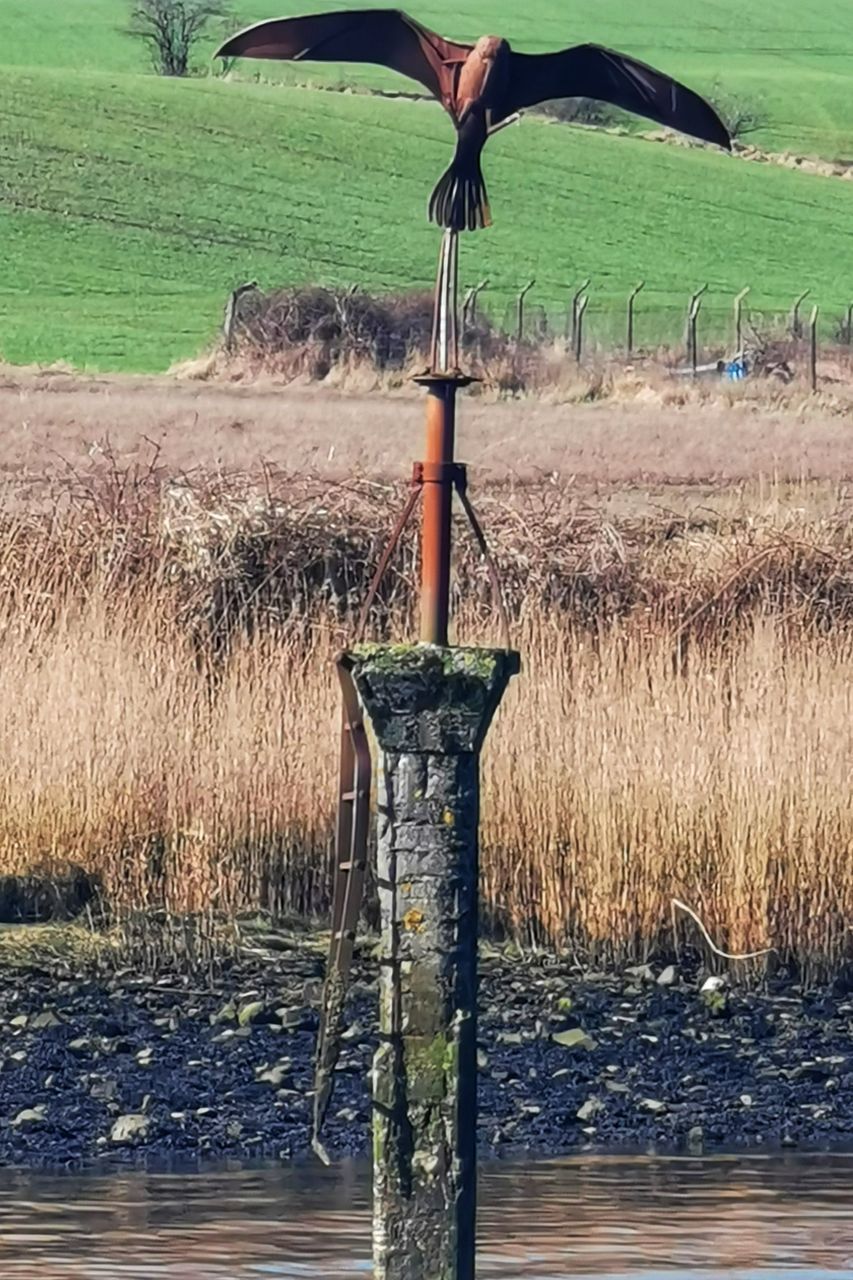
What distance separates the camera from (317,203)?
59.3m

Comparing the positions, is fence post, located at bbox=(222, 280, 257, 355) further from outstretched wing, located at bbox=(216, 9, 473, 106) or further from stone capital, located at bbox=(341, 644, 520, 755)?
stone capital, located at bbox=(341, 644, 520, 755)

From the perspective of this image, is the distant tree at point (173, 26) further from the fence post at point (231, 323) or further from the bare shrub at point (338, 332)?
the bare shrub at point (338, 332)

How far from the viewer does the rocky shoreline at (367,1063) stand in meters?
9.62

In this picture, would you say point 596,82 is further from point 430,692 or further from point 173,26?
point 173,26

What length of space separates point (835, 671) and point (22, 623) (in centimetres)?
348

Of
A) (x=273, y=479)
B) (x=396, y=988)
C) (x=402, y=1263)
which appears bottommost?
(x=402, y=1263)

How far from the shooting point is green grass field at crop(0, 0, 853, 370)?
51906 millimetres

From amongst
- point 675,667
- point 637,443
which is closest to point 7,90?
point 637,443

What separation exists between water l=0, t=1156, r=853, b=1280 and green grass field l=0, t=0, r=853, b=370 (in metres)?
35.4

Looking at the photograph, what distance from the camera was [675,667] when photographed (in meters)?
13.8

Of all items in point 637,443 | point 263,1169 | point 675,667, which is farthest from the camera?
point 637,443


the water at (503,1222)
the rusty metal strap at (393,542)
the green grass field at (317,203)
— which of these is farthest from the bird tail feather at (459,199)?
the green grass field at (317,203)

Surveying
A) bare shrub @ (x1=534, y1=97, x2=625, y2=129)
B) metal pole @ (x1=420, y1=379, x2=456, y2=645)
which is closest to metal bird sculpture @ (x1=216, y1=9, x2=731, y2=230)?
metal pole @ (x1=420, y1=379, x2=456, y2=645)

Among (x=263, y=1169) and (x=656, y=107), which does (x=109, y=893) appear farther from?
(x=656, y=107)
